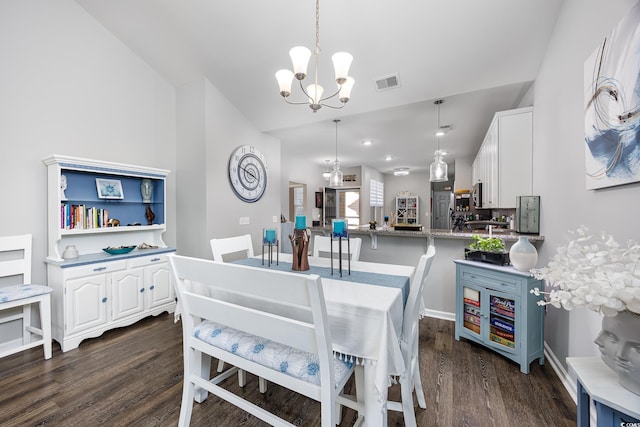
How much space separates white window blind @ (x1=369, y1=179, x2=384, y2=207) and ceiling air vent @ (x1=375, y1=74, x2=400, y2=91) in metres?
5.17

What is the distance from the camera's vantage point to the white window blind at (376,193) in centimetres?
816

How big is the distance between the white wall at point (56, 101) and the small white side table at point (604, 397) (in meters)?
3.92

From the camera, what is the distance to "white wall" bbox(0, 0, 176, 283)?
2355 mm

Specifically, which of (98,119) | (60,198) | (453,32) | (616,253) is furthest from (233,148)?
(616,253)

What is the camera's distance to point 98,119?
2.93 meters

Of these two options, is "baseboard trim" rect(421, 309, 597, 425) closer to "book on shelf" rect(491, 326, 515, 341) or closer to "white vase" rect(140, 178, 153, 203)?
"book on shelf" rect(491, 326, 515, 341)

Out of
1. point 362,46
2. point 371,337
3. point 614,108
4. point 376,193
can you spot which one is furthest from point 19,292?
point 376,193

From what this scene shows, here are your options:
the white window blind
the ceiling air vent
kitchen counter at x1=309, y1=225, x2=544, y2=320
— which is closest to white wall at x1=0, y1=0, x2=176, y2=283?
the ceiling air vent

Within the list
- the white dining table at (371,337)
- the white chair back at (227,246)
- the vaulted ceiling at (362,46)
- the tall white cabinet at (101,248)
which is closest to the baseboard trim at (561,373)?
the white dining table at (371,337)

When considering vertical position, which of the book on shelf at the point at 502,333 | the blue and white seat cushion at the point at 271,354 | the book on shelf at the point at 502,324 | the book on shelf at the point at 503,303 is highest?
the blue and white seat cushion at the point at 271,354

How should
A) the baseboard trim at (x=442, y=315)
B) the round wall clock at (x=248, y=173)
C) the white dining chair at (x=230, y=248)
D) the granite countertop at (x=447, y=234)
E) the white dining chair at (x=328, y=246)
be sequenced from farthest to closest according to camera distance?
the round wall clock at (x=248, y=173) → the baseboard trim at (x=442, y=315) → the granite countertop at (x=447, y=234) → the white dining chair at (x=328, y=246) → the white dining chair at (x=230, y=248)

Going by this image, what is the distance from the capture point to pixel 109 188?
9.70ft

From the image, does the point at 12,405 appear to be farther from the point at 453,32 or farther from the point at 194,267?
the point at 453,32

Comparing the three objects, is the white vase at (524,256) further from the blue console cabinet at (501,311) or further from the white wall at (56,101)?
the white wall at (56,101)
